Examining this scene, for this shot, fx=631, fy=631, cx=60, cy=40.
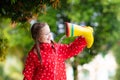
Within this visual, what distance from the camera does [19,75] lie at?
31.8 meters

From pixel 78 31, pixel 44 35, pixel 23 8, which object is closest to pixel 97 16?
pixel 23 8

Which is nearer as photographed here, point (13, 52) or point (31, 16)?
point (31, 16)

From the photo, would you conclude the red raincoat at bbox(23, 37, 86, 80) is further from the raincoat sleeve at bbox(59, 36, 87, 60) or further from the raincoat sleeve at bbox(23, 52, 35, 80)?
the raincoat sleeve at bbox(59, 36, 87, 60)

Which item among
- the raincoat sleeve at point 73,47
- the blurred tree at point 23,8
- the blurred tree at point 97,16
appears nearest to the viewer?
the raincoat sleeve at point 73,47

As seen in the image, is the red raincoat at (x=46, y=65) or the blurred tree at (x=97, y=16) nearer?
the red raincoat at (x=46, y=65)

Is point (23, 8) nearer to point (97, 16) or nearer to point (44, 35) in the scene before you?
point (44, 35)

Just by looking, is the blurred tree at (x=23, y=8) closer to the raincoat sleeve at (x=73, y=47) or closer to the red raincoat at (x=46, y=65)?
the raincoat sleeve at (x=73, y=47)

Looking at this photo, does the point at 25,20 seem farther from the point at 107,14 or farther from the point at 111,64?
the point at 111,64

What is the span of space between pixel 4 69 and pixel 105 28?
16477mm

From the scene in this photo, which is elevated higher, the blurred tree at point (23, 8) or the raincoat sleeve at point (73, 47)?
the blurred tree at point (23, 8)

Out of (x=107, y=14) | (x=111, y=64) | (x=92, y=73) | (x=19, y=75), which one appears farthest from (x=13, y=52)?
(x=111, y=64)

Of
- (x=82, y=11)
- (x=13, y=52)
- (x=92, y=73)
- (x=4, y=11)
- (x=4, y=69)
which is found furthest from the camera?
(x=92, y=73)

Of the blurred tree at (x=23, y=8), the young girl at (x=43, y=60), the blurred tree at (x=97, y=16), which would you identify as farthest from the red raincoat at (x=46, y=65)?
the blurred tree at (x=97, y=16)

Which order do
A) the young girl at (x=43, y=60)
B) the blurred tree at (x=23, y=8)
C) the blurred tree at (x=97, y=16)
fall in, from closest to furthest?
the young girl at (x=43, y=60) → the blurred tree at (x=23, y=8) → the blurred tree at (x=97, y=16)
